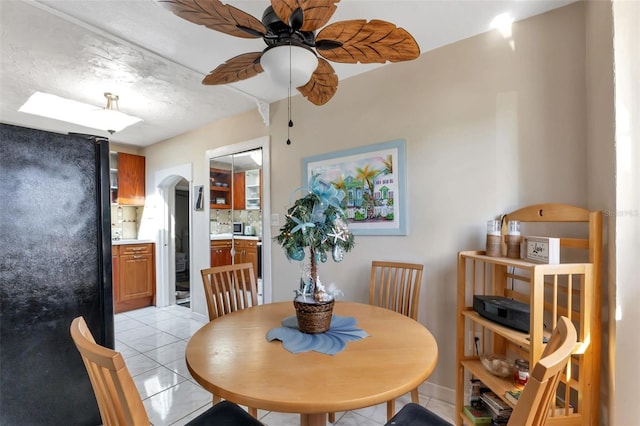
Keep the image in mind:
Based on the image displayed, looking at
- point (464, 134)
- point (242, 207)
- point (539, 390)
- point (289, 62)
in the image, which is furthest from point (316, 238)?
point (242, 207)

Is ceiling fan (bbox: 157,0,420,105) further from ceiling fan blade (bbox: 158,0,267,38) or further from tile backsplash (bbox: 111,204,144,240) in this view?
tile backsplash (bbox: 111,204,144,240)

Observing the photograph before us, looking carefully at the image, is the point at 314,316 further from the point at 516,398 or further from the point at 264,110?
the point at 264,110

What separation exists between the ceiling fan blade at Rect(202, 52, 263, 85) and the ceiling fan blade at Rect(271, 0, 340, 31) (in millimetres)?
271

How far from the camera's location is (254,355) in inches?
42.6

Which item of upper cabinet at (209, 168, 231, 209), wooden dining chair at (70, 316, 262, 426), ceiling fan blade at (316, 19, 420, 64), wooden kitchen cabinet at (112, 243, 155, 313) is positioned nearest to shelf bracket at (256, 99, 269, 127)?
upper cabinet at (209, 168, 231, 209)

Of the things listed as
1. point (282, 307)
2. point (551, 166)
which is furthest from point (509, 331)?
point (282, 307)

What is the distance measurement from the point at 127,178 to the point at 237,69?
408cm

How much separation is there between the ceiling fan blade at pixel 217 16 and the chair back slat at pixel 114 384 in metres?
1.08

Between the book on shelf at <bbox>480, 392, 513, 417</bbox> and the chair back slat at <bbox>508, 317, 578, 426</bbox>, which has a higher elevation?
the chair back slat at <bbox>508, 317, 578, 426</bbox>

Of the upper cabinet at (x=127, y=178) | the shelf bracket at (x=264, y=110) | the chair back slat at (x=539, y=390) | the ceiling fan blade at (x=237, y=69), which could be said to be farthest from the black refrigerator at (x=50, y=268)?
the upper cabinet at (x=127, y=178)

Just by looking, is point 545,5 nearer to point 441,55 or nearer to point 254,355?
point 441,55

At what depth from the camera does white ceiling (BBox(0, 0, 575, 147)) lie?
67.6 inches

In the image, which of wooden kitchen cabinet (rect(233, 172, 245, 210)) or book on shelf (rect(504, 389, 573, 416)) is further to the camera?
wooden kitchen cabinet (rect(233, 172, 245, 210))

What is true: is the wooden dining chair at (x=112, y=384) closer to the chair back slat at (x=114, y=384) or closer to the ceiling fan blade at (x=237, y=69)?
the chair back slat at (x=114, y=384)
